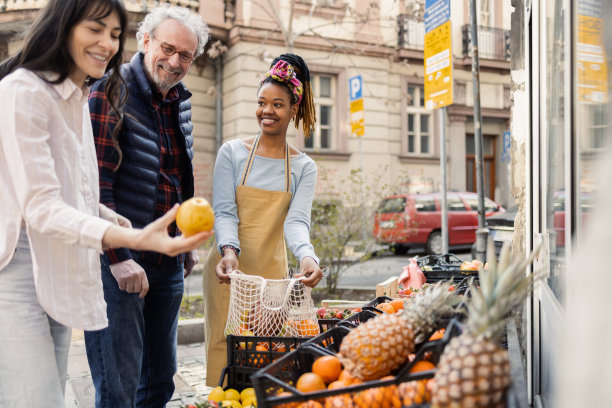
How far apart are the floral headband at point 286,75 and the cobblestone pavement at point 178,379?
2.25 meters

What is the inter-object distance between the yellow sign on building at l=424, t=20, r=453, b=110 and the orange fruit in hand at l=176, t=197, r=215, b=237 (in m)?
4.62

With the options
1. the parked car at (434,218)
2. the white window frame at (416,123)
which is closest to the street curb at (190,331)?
the parked car at (434,218)

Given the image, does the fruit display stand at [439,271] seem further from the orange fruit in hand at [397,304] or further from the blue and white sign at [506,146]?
the blue and white sign at [506,146]

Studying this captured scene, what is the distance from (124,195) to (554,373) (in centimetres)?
185

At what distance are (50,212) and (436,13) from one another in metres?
5.28

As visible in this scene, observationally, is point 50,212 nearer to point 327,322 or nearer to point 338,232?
point 327,322

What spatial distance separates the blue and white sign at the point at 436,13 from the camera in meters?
5.73

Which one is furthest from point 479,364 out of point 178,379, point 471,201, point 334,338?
point 471,201

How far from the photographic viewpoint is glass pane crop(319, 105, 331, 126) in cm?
1641

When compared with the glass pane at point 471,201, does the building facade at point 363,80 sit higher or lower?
higher

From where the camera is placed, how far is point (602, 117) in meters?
1.42

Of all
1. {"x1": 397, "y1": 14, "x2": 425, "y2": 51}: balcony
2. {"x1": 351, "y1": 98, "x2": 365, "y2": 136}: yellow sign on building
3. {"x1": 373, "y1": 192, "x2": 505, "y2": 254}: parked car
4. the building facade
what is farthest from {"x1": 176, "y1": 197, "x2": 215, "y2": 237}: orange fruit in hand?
{"x1": 397, "y1": 14, "x2": 425, "y2": 51}: balcony

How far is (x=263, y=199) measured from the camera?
2.79 meters

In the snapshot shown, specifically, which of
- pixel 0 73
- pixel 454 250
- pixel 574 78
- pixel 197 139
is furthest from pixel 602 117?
pixel 197 139
